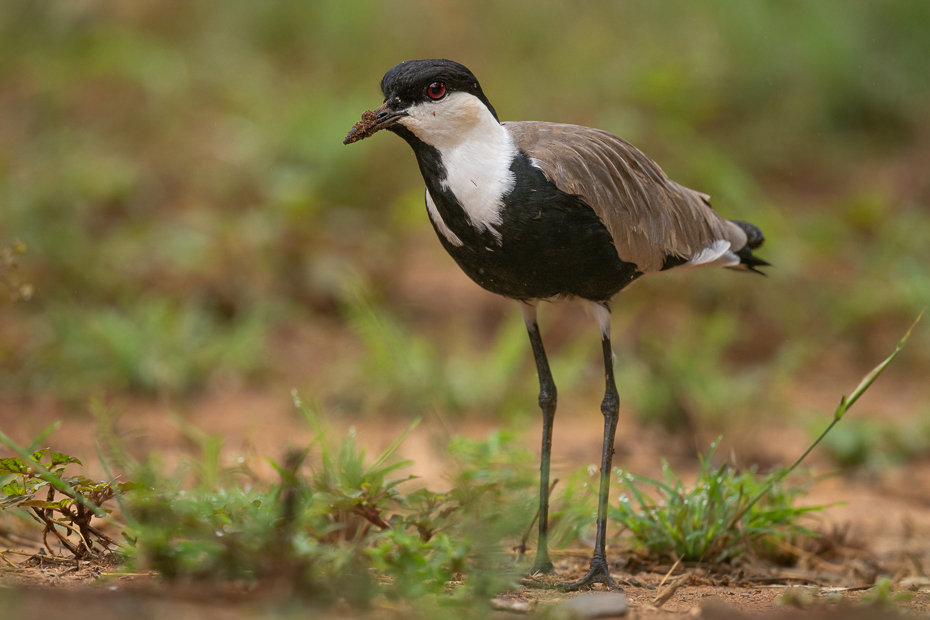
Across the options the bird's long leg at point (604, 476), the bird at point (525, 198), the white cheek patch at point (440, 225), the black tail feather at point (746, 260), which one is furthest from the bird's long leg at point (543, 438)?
the black tail feather at point (746, 260)

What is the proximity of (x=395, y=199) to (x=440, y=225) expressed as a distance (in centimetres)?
410

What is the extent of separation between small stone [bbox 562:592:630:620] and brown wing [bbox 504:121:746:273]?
1.06m

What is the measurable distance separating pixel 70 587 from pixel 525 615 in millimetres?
1151

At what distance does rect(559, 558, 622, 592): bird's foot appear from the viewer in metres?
2.70

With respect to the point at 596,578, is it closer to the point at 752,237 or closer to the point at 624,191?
the point at 624,191

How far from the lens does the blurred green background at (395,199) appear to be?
4.93 meters

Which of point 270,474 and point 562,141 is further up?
point 562,141

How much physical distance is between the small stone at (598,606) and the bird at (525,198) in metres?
0.35

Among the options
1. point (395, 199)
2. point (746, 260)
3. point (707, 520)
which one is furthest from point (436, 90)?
point (395, 199)

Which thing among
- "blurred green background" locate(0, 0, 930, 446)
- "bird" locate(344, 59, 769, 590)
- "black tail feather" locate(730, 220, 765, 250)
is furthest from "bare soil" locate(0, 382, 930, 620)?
"black tail feather" locate(730, 220, 765, 250)

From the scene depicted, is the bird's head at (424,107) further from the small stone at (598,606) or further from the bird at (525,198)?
the small stone at (598,606)

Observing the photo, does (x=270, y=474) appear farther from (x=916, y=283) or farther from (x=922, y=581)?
(x=916, y=283)

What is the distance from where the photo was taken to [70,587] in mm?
2207

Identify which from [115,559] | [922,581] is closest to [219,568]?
[115,559]
